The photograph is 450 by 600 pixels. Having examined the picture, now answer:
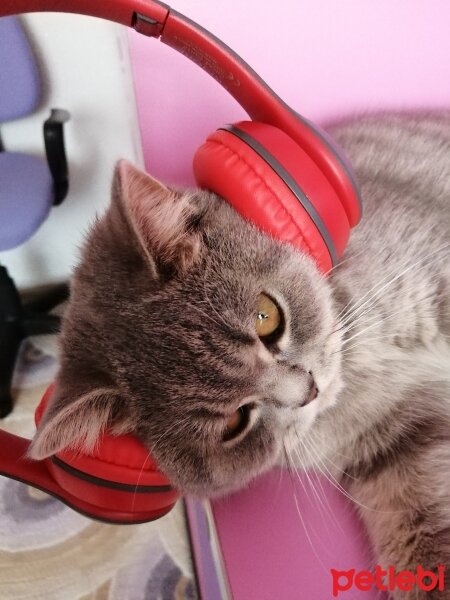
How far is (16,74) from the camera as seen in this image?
4.72 ft

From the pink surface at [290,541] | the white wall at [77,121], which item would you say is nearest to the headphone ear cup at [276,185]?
the pink surface at [290,541]

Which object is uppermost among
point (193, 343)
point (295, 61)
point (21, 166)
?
point (295, 61)

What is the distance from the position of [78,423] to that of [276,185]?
406 mm

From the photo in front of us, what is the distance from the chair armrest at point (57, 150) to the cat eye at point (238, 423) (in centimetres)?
101

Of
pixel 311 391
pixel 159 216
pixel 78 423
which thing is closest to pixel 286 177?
pixel 159 216

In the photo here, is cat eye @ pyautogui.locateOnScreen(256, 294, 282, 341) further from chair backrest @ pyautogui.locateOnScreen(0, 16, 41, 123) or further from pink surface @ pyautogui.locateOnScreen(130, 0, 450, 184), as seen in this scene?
chair backrest @ pyautogui.locateOnScreen(0, 16, 41, 123)

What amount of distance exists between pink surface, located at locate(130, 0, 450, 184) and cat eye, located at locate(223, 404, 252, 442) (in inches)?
25.5

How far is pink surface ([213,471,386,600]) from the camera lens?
0.78m

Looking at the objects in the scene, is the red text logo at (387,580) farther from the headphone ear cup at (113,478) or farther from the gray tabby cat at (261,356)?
the headphone ear cup at (113,478)

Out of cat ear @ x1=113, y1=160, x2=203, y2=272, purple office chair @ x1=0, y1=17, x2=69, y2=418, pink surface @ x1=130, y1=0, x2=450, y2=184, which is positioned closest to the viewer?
cat ear @ x1=113, y1=160, x2=203, y2=272

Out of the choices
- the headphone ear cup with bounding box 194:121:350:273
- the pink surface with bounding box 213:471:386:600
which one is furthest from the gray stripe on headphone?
the pink surface with bounding box 213:471:386:600

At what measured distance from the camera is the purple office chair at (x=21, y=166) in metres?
1.37

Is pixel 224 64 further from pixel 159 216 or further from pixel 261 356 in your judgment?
pixel 261 356

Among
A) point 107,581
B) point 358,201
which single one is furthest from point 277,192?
→ point 107,581
